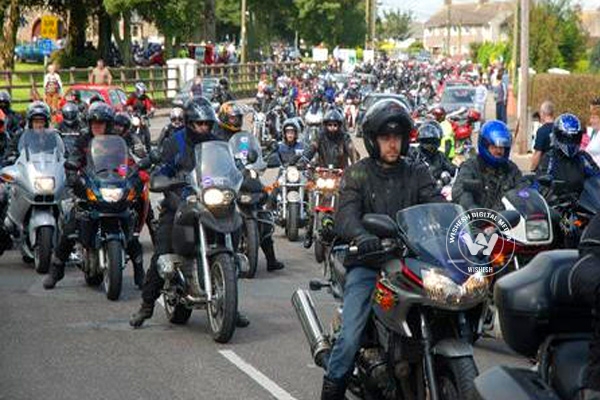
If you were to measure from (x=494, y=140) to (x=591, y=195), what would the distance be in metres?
0.96

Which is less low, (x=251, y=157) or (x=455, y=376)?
(x=251, y=157)

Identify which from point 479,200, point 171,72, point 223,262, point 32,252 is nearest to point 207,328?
point 223,262

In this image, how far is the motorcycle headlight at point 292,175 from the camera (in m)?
16.7

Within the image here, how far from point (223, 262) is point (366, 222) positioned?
349 cm

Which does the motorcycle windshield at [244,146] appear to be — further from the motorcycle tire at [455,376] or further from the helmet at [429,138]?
the motorcycle tire at [455,376]

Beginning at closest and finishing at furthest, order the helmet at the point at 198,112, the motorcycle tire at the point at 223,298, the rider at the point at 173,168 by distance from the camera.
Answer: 1. the motorcycle tire at the point at 223,298
2. the rider at the point at 173,168
3. the helmet at the point at 198,112

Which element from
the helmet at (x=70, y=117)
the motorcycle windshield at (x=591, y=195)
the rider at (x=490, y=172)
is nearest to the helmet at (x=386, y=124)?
the rider at (x=490, y=172)

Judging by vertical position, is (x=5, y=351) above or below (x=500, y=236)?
below

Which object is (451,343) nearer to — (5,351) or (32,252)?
(5,351)

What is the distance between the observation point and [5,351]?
32.9 feet

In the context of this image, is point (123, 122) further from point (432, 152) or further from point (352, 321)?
point (352, 321)

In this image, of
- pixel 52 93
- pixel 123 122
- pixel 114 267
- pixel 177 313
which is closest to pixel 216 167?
pixel 177 313

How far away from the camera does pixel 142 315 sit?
35.5ft

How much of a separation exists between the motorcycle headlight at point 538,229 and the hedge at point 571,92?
1121 inches
